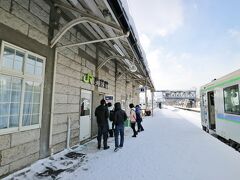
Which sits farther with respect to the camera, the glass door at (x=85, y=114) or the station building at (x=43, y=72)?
the glass door at (x=85, y=114)

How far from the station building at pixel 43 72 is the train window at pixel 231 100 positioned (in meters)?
3.69

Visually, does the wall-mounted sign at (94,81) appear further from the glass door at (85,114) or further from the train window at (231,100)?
the train window at (231,100)

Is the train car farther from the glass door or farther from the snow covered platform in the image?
the glass door

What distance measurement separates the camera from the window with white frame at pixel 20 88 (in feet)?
12.0

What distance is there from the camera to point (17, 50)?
3.93 metres

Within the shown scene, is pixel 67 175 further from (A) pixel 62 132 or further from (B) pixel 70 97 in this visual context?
(B) pixel 70 97


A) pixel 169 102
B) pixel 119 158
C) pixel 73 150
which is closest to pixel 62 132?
pixel 73 150

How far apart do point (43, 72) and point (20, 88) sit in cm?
80

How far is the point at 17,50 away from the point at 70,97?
7.91ft

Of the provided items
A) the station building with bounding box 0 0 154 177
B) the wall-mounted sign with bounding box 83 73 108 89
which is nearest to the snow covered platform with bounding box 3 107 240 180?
the station building with bounding box 0 0 154 177

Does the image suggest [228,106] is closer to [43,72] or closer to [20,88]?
[43,72]

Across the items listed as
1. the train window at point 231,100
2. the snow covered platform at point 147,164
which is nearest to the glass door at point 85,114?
the snow covered platform at point 147,164

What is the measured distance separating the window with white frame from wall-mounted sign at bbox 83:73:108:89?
2516 millimetres

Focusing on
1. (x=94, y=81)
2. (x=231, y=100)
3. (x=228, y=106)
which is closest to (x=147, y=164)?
(x=231, y=100)
